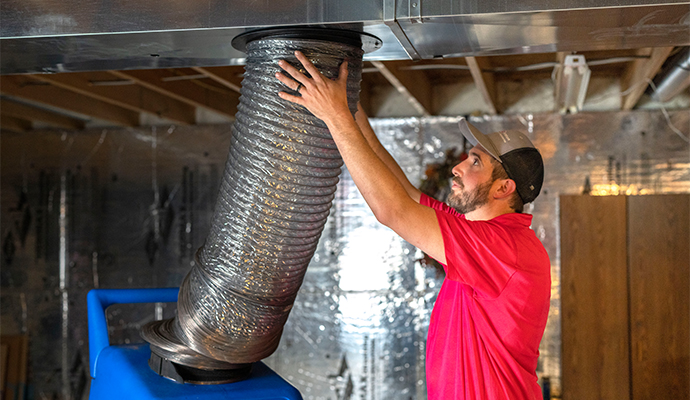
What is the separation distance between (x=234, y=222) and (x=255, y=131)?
0.22m

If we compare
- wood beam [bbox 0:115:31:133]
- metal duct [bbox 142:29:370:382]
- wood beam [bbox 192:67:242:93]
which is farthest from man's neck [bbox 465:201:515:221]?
wood beam [bbox 0:115:31:133]

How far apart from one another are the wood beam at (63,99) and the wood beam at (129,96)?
105mm

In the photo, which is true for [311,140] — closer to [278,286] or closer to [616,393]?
[278,286]

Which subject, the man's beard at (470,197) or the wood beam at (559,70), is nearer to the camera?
the man's beard at (470,197)

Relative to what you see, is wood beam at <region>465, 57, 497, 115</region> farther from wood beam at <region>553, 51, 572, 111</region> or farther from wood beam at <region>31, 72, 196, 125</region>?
wood beam at <region>31, 72, 196, 125</region>

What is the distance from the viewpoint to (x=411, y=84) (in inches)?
136

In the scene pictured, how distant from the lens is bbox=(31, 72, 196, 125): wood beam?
3.30 m

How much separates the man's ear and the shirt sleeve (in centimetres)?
22

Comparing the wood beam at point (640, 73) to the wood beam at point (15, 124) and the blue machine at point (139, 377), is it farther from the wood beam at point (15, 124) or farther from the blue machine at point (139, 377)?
the wood beam at point (15, 124)

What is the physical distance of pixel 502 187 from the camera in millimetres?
1686

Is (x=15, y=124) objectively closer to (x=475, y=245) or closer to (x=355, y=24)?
(x=355, y=24)

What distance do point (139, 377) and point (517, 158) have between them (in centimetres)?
117

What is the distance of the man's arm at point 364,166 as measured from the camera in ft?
4.37

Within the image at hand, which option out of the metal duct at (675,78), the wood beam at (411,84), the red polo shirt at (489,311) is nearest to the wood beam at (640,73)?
the metal duct at (675,78)
